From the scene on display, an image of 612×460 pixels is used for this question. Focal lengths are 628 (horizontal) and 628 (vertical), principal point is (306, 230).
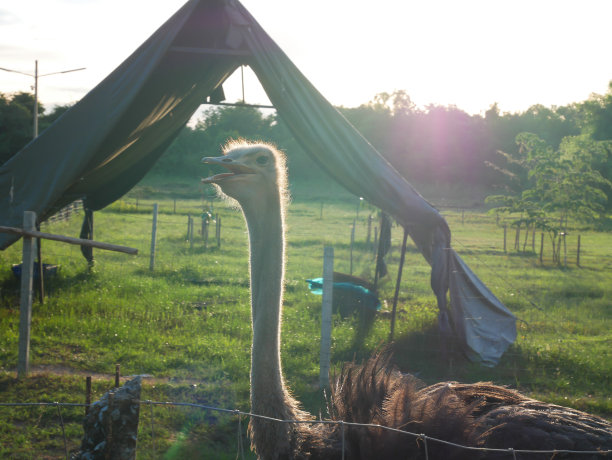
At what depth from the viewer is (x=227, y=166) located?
3.43 m

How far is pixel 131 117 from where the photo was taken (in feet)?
21.9

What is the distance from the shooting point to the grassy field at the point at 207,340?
4.89 metres

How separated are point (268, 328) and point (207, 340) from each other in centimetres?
386

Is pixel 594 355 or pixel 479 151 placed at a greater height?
pixel 479 151

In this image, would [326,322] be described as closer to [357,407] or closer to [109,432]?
[357,407]

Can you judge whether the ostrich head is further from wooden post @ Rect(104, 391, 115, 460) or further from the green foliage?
the green foliage

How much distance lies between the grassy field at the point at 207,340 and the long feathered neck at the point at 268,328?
56 centimetres

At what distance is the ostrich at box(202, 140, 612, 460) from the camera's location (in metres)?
2.91

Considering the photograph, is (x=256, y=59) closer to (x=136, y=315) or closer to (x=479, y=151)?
(x=136, y=315)

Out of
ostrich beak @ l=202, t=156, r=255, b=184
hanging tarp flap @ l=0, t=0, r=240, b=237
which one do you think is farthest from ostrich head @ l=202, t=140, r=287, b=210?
hanging tarp flap @ l=0, t=0, r=240, b=237

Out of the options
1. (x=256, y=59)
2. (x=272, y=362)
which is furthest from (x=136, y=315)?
(x=272, y=362)

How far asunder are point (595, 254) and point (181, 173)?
33369mm

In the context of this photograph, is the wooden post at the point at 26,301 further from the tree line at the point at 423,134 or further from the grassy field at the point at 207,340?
the tree line at the point at 423,134

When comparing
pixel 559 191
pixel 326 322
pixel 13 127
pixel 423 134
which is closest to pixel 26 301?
pixel 326 322
